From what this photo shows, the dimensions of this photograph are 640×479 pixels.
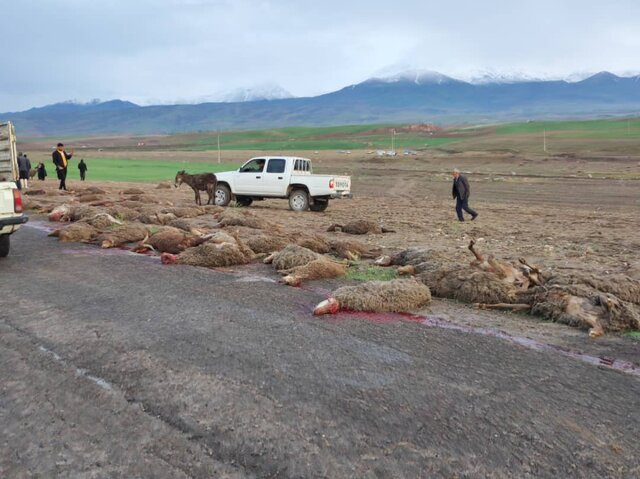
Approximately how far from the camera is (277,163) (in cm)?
2200

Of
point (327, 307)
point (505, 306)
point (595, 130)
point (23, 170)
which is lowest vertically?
point (505, 306)

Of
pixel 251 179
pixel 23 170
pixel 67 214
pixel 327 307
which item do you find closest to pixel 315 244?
pixel 327 307

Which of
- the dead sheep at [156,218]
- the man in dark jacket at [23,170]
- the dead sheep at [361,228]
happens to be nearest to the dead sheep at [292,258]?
the dead sheep at [361,228]

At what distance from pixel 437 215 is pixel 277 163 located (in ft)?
19.7

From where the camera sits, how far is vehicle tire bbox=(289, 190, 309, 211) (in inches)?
857

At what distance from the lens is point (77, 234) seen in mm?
12609

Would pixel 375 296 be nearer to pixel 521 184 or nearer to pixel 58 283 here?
pixel 58 283

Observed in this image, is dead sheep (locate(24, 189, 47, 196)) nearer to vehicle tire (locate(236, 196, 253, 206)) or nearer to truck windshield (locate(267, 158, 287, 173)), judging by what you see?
vehicle tire (locate(236, 196, 253, 206))

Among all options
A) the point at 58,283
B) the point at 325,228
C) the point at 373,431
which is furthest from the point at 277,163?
the point at 373,431

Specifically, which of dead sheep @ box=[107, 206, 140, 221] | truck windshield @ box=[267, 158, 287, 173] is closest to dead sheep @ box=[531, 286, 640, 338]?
dead sheep @ box=[107, 206, 140, 221]

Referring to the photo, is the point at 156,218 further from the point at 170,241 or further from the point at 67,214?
the point at 170,241

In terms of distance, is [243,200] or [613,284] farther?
[243,200]

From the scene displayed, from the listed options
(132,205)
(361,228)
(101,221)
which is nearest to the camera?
(101,221)

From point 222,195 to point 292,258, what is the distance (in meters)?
13.6
